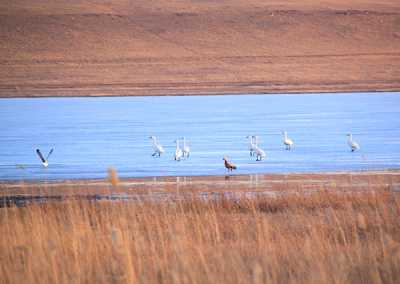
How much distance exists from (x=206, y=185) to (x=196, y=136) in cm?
921

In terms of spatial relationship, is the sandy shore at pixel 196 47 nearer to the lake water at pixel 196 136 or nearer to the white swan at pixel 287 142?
the lake water at pixel 196 136

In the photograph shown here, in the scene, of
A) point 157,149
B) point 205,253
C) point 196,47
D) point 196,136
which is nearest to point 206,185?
point 157,149

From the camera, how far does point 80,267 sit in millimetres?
6359

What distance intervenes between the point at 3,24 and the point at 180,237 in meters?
62.7

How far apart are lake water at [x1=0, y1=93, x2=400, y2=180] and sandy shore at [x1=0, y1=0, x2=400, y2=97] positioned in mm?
13612

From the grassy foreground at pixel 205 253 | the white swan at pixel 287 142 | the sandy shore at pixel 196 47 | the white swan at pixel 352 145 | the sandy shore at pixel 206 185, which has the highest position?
the sandy shore at pixel 196 47

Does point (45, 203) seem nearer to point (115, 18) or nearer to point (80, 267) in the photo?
point (80, 267)

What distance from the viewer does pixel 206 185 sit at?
42.7ft

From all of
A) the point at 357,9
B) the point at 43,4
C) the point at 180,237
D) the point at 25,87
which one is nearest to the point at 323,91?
the point at 25,87

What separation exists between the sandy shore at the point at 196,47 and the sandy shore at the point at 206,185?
107 feet

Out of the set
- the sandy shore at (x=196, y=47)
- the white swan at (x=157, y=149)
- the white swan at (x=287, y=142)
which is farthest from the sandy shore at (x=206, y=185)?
the sandy shore at (x=196, y=47)

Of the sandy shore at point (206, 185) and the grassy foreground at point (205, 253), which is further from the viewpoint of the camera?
the sandy shore at point (206, 185)

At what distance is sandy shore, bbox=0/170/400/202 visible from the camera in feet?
38.8

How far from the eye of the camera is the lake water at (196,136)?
1620 cm
